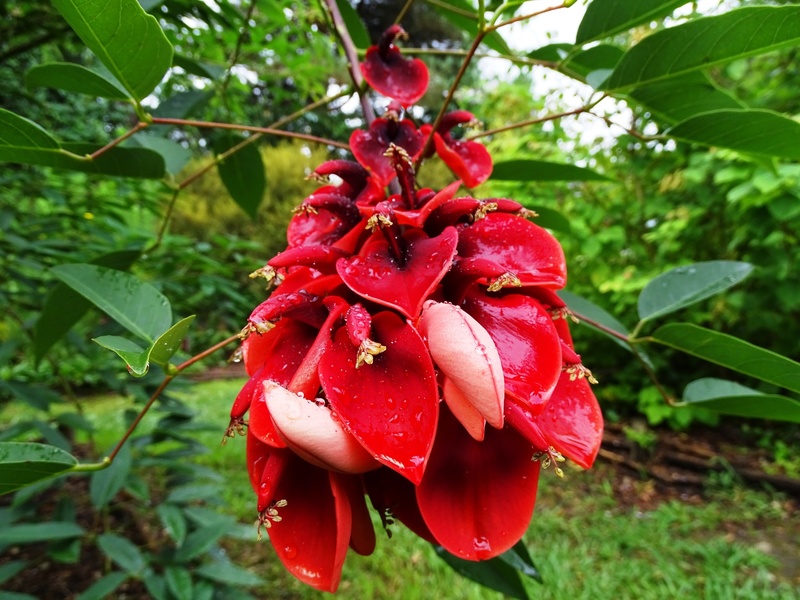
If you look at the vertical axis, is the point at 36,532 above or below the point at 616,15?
below

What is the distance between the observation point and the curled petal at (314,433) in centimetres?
29

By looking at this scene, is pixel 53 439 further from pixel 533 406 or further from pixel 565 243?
pixel 565 243

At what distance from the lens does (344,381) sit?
310mm

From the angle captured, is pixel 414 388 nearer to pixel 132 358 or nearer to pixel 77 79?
pixel 132 358

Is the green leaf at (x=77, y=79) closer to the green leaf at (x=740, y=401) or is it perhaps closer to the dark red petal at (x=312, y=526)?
the dark red petal at (x=312, y=526)

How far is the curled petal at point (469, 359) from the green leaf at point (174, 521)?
3.69ft

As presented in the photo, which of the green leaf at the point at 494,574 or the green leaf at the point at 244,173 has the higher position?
the green leaf at the point at 244,173

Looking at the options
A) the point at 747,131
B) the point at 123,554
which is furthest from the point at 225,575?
the point at 747,131

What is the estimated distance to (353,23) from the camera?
768 millimetres

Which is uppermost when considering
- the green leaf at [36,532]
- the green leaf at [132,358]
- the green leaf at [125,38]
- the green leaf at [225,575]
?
the green leaf at [125,38]

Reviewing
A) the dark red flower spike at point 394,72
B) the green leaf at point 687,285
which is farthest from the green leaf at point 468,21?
the green leaf at point 687,285

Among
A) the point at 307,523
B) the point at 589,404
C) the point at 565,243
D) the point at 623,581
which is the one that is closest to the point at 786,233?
the point at 565,243

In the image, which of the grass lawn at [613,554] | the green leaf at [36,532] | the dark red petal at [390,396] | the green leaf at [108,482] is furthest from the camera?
the grass lawn at [613,554]

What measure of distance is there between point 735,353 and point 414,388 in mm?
321
